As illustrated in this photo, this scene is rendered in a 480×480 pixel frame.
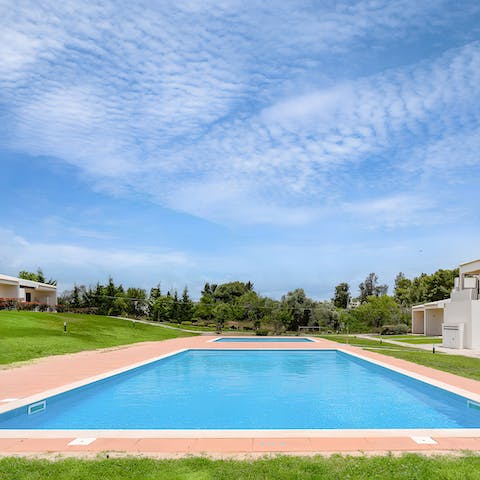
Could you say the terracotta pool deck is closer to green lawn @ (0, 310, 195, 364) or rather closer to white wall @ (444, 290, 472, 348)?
green lawn @ (0, 310, 195, 364)

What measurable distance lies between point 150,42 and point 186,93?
2084 millimetres

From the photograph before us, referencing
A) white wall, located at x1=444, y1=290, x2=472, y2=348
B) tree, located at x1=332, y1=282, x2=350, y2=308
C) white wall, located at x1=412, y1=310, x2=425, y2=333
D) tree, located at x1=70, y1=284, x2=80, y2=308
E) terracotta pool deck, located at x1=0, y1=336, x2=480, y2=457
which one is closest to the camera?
terracotta pool deck, located at x1=0, y1=336, x2=480, y2=457

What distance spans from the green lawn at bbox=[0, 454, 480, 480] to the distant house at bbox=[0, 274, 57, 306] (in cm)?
2704

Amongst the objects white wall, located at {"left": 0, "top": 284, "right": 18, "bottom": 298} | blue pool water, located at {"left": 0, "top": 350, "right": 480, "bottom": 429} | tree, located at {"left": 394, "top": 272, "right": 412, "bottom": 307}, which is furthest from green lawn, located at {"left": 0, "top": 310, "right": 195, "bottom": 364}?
tree, located at {"left": 394, "top": 272, "right": 412, "bottom": 307}

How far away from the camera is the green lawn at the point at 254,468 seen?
413 cm

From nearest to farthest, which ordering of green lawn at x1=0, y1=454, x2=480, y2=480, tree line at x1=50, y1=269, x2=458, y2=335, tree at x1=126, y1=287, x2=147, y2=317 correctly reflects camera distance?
green lawn at x1=0, y1=454, x2=480, y2=480, tree line at x1=50, y1=269, x2=458, y2=335, tree at x1=126, y1=287, x2=147, y2=317

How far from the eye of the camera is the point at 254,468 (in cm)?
433

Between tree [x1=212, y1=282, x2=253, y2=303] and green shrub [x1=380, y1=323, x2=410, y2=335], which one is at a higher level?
tree [x1=212, y1=282, x2=253, y2=303]

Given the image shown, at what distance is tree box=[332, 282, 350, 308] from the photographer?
6028 cm

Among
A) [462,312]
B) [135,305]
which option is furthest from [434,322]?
[135,305]

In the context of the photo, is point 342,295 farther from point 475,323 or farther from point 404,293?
point 475,323

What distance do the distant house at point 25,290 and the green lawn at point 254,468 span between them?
88.7ft

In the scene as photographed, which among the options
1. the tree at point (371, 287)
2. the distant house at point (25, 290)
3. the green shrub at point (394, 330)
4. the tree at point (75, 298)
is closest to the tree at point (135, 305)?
the tree at point (75, 298)

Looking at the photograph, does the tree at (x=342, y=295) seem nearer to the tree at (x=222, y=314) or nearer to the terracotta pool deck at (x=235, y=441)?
the tree at (x=222, y=314)
